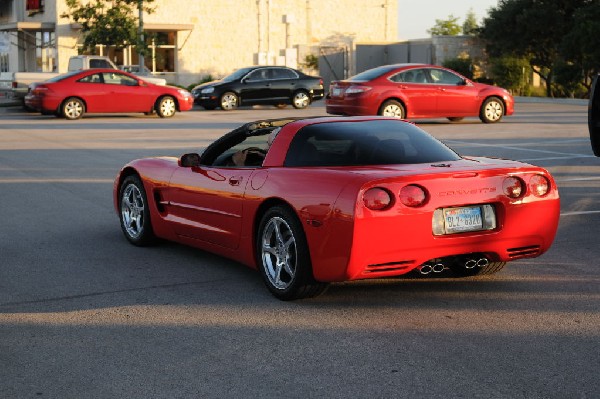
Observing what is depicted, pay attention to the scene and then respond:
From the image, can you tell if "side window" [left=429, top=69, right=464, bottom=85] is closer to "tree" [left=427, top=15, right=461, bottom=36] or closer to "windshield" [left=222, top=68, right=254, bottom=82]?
"windshield" [left=222, top=68, right=254, bottom=82]

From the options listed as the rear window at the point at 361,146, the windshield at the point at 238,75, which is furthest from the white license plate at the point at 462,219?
the windshield at the point at 238,75

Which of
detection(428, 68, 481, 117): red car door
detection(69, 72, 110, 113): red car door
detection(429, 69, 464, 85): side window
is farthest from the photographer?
detection(69, 72, 110, 113): red car door

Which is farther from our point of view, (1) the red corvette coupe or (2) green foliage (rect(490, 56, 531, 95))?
(2) green foliage (rect(490, 56, 531, 95))

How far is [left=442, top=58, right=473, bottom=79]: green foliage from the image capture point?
4728cm

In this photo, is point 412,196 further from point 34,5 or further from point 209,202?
point 34,5

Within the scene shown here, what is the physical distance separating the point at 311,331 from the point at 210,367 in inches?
36.6

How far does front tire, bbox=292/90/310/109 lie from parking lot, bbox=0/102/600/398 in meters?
25.4

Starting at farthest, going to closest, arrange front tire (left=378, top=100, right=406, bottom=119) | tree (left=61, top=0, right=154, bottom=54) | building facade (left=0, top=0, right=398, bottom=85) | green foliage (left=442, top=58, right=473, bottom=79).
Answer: building facade (left=0, top=0, right=398, bottom=85)
green foliage (left=442, top=58, right=473, bottom=79)
tree (left=61, top=0, right=154, bottom=54)
front tire (left=378, top=100, right=406, bottom=119)

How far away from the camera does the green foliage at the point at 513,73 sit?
148 feet

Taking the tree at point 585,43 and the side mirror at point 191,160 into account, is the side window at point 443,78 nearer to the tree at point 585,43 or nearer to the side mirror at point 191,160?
the tree at point 585,43

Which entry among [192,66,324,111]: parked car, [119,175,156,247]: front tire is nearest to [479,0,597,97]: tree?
[192,66,324,111]: parked car

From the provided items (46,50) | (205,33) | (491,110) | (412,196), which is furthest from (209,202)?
(205,33)

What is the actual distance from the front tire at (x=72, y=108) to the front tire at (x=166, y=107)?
227 cm

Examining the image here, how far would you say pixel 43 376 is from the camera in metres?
5.26
